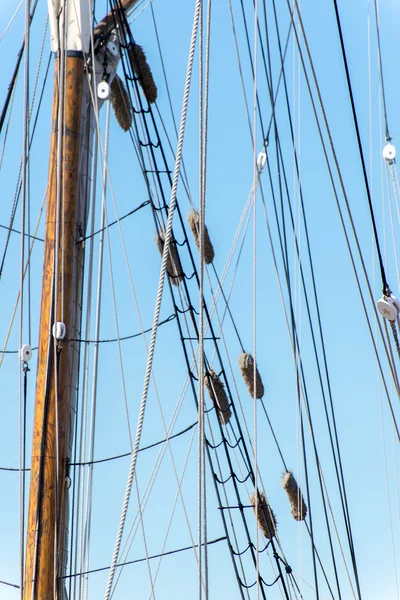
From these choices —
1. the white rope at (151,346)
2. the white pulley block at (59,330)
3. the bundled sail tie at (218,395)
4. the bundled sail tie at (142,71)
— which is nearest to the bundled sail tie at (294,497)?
the bundled sail tie at (218,395)

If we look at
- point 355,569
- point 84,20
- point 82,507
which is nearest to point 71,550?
point 82,507

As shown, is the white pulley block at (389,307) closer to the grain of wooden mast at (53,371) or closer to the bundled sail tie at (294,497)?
the grain of wooden mast at (53,371)

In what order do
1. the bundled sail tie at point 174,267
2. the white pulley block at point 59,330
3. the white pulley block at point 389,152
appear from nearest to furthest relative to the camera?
the white pulley block at point 59,330
the white pulley block at point 389,152
the bundled sail tie at point 174,267

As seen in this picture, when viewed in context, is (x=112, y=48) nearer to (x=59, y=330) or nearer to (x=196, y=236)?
(x=196, y=236)

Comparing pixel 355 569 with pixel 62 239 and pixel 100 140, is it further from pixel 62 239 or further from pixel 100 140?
pixel 100 140

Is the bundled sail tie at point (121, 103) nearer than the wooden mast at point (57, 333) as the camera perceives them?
No

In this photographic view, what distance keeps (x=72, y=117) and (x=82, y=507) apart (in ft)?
10.1

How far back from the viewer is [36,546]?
838cm

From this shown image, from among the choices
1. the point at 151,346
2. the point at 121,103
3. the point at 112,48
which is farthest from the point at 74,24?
the point at 151,346

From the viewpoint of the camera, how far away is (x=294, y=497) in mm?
10805

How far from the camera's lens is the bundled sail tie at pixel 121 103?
10.8 meters

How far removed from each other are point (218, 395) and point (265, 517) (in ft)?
3.80

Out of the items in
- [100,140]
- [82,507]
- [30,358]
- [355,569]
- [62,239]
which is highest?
[100,140]

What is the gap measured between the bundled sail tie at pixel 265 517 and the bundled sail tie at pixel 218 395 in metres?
0.74
